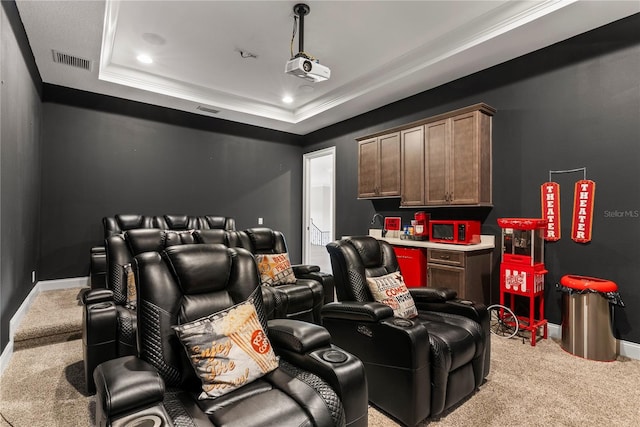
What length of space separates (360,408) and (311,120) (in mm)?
5543

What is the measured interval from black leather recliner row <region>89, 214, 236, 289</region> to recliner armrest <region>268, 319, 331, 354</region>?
9.11 feet

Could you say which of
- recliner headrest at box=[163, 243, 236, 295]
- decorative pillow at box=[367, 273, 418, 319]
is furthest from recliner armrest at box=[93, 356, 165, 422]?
decorative pillow at box=[367, 273, 418, 319]

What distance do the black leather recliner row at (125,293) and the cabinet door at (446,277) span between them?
1235mm

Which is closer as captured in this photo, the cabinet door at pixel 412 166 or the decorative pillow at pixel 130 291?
the decorative pillow at pixel 130 291

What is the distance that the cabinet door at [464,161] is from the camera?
3.81 meters

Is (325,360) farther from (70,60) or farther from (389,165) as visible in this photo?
(70,60)

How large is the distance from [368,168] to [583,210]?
2833 millimetres

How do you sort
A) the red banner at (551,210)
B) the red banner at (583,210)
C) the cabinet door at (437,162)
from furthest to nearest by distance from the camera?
the cabinet door at (437,162)
the red banner at (551,210)
the red banner at (583,210)

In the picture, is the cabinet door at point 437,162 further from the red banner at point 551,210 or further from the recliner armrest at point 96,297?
the recliner armrest at point 96,297

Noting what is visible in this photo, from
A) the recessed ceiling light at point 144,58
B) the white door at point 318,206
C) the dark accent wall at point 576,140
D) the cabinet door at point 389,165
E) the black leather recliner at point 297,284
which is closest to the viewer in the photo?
the dark accent wall at point 576,140

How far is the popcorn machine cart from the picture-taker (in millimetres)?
3246

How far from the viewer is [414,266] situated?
13.7 feet

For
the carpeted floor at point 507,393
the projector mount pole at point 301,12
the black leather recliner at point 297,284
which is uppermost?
the projector mount pole at point 301,12

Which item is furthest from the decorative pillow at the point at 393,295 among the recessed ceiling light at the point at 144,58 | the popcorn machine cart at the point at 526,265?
the recessed ceiling light at the point at 144,58
